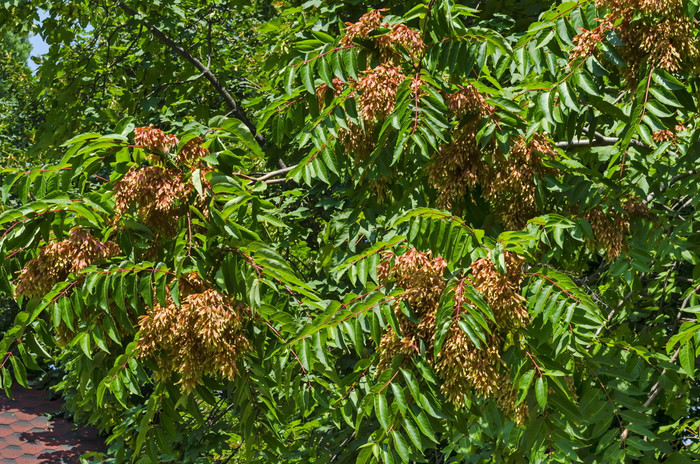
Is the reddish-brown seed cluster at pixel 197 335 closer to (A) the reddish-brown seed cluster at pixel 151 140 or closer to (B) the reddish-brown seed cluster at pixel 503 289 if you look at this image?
(A) the reddish-brown seed cluster at pixel 151 140

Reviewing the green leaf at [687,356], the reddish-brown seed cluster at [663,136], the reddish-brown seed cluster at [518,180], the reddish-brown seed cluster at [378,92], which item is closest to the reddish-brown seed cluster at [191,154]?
the reddish-brown seed cluster at [378,92]

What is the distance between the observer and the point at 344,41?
315 cm

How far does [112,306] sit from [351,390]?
1050mm

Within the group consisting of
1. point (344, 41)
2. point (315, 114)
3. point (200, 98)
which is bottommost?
point (315, 114)

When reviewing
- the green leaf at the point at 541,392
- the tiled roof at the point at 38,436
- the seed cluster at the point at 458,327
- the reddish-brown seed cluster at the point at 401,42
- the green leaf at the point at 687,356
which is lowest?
the tiled roof at the point at 38,436

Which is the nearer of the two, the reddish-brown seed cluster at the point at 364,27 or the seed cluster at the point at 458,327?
the seed cluster at the point at 458,327

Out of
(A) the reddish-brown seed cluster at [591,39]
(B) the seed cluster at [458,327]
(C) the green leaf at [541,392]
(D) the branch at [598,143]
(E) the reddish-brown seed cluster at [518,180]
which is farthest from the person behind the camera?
(D) the branch at [598,143]

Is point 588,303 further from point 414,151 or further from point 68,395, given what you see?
point 68,395

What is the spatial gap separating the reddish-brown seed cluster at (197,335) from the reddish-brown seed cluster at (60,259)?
34 cm

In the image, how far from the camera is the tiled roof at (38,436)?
841cm

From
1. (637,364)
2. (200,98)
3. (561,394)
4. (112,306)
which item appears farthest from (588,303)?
(200,98)

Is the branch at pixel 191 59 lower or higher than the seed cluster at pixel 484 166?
higher

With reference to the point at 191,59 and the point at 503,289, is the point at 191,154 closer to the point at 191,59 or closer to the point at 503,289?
the point at 503,289

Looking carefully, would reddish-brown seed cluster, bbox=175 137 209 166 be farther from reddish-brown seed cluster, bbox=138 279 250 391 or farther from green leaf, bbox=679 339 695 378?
green leaf, bbox=679 339 695 378
